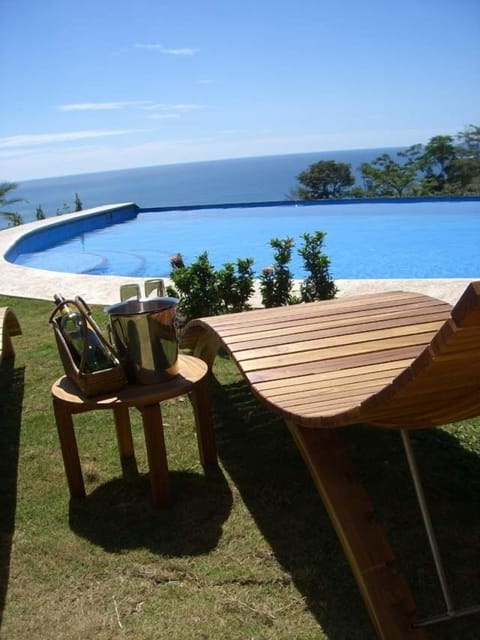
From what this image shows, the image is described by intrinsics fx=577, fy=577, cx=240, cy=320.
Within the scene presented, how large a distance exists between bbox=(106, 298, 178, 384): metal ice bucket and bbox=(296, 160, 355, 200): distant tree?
18034 mm

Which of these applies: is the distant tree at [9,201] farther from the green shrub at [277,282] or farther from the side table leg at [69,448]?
the side table leg at [69,448]

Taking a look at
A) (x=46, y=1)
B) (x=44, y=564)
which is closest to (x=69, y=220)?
(x=46, y=1)

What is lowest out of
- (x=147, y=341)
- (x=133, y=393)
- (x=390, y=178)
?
(x=390, y=178)

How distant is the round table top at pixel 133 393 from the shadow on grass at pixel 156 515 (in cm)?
46

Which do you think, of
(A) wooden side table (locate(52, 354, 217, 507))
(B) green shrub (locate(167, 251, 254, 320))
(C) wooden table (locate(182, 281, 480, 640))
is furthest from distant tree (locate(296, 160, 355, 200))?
(A) wooden side table (locate(52, 354, 217, 507))

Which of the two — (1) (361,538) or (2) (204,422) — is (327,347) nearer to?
(2) (204,422)

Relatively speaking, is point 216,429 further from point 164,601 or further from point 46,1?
point 46,1

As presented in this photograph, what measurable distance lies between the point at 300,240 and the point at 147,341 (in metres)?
10.0

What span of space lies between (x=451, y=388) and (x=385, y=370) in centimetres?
78

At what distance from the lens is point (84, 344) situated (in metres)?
2.27

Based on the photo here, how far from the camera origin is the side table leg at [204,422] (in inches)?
98.1

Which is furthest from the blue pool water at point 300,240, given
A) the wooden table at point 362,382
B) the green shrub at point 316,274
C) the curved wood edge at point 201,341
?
the wooden table at point 362,382

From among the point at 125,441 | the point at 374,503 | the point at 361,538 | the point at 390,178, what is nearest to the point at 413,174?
the point at 390,178

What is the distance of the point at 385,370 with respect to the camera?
7.18 ft
